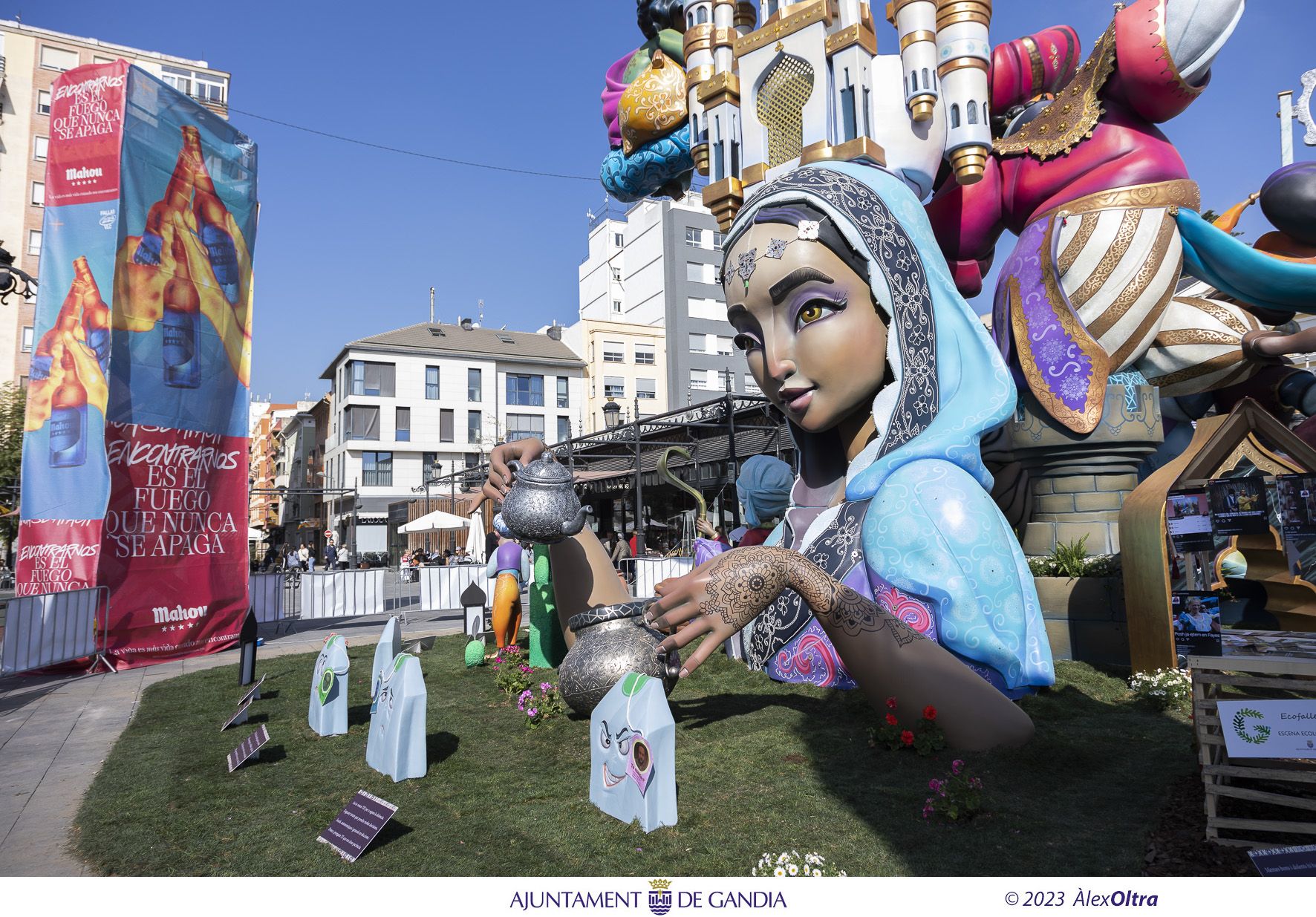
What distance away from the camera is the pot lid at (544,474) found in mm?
4836

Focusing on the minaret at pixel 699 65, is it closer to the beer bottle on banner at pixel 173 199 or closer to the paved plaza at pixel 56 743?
the paved plaza at pixel 56 743

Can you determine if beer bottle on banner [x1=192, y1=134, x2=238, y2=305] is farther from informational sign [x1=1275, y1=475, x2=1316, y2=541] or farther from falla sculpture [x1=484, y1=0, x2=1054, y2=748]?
informational sign [x1=1275, y1=475, x2=1316, y2=541]

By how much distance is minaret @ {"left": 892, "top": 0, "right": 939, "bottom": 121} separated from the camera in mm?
5520

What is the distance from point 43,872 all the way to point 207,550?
7.27 metres

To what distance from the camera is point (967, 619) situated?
377 cm

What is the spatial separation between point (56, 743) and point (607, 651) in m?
4.15

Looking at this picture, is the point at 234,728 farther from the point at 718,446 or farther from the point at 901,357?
the point at 718,446

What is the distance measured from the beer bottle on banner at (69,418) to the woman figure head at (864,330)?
779 cm

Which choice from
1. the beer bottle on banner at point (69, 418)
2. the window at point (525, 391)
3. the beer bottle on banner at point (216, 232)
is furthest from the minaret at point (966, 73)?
the window at point (525, 391)

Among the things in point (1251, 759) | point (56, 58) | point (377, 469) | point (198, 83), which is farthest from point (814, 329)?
point (377, 469)

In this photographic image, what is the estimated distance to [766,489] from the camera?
6.88 m

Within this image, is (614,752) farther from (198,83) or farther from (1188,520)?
(198,83)
